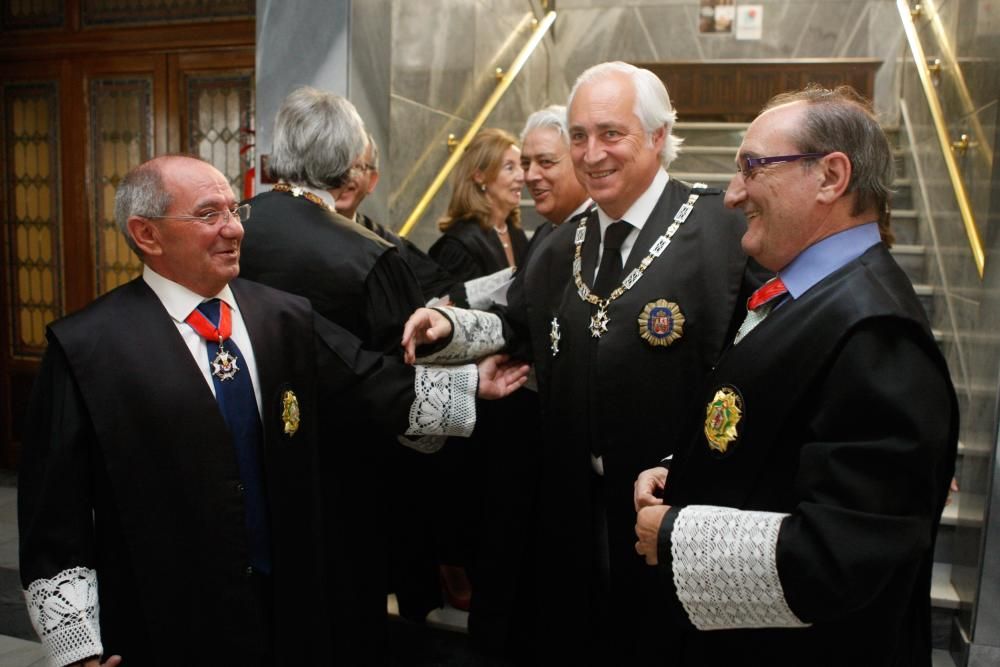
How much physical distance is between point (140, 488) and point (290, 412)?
0.39 m

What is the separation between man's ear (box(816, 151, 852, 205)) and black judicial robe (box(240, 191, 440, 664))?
153cm

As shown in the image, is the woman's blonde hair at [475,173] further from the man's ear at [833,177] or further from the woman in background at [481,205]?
the man's ear at [833,177]

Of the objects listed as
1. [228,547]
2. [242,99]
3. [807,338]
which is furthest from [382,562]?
[242,99]

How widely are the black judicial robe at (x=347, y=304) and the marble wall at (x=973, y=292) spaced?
2041 mm

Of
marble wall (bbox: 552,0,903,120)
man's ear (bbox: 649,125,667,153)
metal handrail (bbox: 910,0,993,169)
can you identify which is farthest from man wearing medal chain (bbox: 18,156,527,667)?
marble wall (bbox: 552,0,903,120)

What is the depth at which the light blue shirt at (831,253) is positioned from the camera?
5.12 ft

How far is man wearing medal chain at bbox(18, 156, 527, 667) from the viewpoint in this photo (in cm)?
189

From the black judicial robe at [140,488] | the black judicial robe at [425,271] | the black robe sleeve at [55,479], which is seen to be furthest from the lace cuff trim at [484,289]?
the black robe sleeve at [55,479]

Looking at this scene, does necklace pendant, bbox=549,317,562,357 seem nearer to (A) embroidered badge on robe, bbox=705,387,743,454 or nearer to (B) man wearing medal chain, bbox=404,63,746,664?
(B) man wearing medal chain, bbox=404,63,746,664

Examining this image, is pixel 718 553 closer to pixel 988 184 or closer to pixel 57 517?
pixel 57 517

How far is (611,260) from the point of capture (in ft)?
8.30

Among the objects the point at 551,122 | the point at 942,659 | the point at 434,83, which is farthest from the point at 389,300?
the point at 434,83

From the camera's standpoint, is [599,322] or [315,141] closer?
[599,322]

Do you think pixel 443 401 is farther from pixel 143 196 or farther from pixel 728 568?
pixel 728 568
